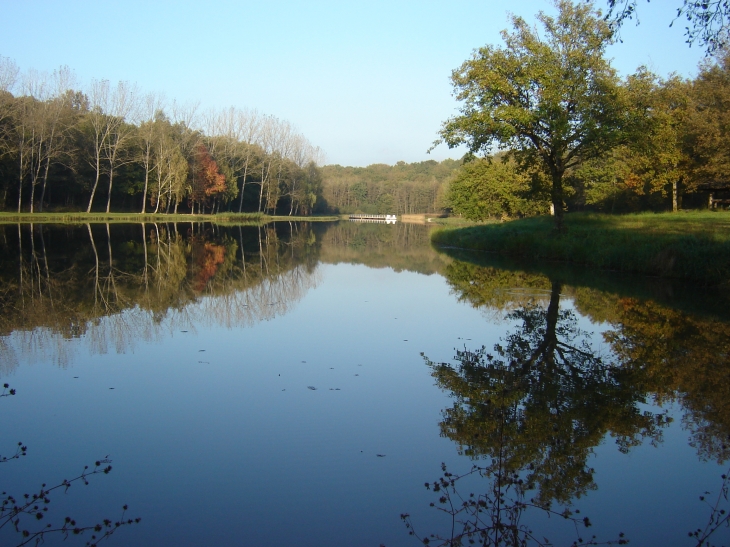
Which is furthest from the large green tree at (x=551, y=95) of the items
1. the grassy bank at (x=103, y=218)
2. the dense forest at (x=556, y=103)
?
the grassy bank at (x=103, y=218)

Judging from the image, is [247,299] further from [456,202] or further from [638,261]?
[456,202]

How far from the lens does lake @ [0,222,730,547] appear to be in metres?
4.06

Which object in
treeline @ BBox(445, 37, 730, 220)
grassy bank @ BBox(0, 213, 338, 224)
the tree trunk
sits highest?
treeline @ BBox(445, 37, 730, 220)

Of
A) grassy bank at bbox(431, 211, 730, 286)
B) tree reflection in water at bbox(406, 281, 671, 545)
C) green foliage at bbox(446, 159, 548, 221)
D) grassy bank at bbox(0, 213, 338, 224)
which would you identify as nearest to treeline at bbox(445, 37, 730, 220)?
green foliage at bbox(446, 159, 548, 221)

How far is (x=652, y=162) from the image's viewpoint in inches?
1420

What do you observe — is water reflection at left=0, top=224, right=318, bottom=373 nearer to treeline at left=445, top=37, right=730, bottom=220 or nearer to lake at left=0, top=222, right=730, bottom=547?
lake at left=0, top=222, right=730, bottom=547

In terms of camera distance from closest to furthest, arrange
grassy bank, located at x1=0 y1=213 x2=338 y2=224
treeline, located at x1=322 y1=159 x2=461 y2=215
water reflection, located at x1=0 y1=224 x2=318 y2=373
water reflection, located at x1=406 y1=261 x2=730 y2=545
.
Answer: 1. water reflection, located at x1=406 y1=261 x2=730 y2=545
2. water reflection, located at x1=0 y1=224 x2=318 y2=373
3. grassy bank, located at x1=0 y1=213 x2=338 y2=224
4. treeline, located at x1=322 y1=159 x2=461 y2=215

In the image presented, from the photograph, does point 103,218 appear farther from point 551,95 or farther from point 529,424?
point 529,424

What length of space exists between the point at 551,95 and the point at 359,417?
19679 mm

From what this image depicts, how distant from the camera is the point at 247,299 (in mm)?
12891

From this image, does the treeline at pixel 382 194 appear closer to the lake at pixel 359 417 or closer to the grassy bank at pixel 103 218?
the grassy bank at pixel 103 218

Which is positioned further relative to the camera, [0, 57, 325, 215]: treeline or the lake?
[0, 57, 325, 215]: treeline

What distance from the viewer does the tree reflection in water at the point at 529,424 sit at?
13.5ft

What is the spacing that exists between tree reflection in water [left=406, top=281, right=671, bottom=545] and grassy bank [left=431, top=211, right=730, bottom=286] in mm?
8836
